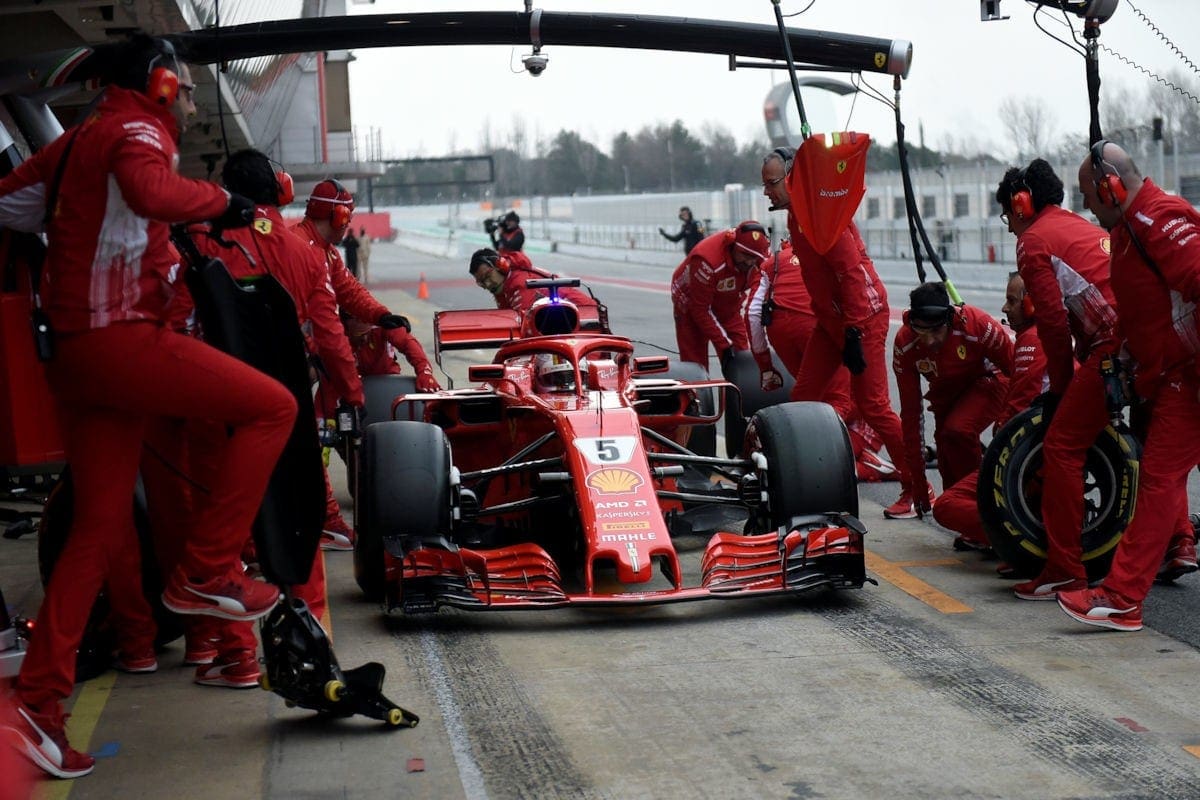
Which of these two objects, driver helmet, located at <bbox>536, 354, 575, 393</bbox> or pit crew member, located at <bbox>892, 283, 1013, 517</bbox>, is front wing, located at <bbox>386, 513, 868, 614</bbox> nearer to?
driver helmet, located at <bbox>536, 354, 575, 393</bbox>

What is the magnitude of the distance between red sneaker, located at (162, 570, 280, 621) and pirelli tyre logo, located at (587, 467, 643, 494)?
1.93 meters

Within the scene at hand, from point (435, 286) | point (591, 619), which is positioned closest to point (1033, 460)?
point (591, 619)

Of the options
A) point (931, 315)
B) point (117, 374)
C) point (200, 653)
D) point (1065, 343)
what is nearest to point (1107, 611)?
point (1065, 343)

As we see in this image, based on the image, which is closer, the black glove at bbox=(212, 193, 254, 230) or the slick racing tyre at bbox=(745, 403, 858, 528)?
the black glove at bbox=(212, 193, 254, 230)

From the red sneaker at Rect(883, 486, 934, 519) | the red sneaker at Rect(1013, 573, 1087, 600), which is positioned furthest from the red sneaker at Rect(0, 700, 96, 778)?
the red sneaker at Rect(883, 486, 934, 519)

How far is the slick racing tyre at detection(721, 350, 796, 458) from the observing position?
980cm

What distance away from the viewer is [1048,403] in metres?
6.80

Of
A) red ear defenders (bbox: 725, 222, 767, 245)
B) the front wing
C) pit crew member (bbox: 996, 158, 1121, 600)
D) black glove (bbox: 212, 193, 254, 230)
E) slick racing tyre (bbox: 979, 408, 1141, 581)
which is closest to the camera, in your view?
black glove (bbox: 212, 193, 254, 230)

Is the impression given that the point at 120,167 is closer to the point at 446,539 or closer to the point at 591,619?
the point at 446,539

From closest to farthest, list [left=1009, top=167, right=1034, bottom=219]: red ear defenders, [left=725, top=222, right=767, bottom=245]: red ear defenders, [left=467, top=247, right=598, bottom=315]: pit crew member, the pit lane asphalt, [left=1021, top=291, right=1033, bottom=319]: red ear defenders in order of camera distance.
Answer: the pit lane asphalt, [left=1009, top=167, right=1034, bottom=219]: red ear defenders, [left=1021, top=291, right=1033, bottom=319]: red ear defenders, [left=725, top=222, right=767, bottom=245]: red ear defenders, [left=467, top=247, right=598, bottom=315]: pit crew member

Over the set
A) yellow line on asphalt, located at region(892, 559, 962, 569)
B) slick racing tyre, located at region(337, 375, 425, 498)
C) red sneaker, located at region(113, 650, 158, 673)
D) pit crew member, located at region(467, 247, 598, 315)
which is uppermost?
pit crew member, located at region(467, 247, 598, 315)

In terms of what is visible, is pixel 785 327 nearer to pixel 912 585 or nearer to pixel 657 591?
pixel 912 585

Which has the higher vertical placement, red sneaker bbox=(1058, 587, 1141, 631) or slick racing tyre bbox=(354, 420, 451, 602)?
slick racing tyre bbox=(354, 420, 451, 602)

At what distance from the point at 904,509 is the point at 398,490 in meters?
3.30
